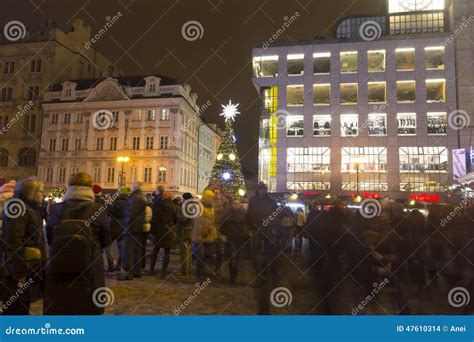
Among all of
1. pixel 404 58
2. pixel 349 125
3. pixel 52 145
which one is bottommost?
pixel 52 145

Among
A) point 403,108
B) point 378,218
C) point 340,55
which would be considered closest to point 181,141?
point 340,55

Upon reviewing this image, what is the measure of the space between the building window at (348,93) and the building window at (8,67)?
41797 mm

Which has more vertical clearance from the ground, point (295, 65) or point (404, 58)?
point (404, 58)

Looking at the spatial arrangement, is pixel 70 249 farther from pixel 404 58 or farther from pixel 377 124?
pixel 404 58

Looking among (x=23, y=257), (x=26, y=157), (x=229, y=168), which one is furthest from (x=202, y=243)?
(x=26, y=157)

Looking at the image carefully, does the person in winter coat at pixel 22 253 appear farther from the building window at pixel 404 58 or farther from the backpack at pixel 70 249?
the building window at pixel 404 58

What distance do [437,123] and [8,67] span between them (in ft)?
174

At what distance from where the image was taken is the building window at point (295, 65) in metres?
47.8

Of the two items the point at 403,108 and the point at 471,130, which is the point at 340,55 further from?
the point at 471,130

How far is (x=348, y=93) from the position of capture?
46469mm

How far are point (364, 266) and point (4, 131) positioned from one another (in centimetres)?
5498

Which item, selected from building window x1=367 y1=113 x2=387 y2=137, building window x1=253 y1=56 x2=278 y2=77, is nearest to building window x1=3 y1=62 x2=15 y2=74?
→ building window x1=253 y1=56 x2=278 y2=77

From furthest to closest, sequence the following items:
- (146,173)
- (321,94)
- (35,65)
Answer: (35,65) → (146,173) → (321,94)
